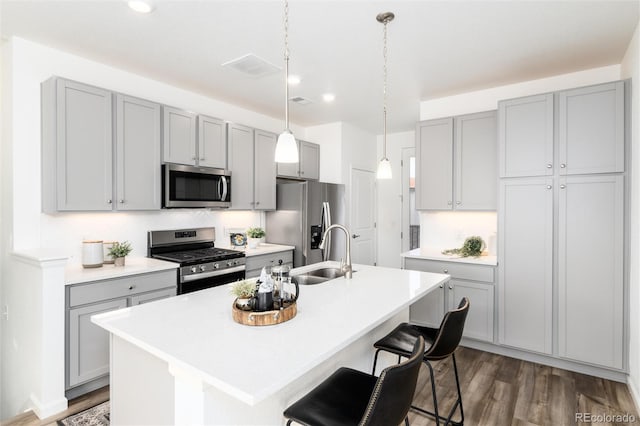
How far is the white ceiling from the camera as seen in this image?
2.27m

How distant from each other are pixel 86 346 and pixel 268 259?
1.95 metres

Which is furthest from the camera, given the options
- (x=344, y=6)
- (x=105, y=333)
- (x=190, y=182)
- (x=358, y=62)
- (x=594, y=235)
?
(x=190, y=182)

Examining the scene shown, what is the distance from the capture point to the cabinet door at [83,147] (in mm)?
2641

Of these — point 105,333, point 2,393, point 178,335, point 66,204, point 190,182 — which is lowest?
point 2,393

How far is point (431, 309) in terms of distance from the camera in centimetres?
→ 369

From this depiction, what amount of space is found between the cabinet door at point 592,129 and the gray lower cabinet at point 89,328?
377 centimetres

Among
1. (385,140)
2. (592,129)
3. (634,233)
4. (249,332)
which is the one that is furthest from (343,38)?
(634,233)

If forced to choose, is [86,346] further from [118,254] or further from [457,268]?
[457,268]

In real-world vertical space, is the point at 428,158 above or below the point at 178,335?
above

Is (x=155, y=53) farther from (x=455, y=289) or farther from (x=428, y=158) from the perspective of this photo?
(x=455, y=289)

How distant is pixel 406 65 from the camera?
10.4 feet

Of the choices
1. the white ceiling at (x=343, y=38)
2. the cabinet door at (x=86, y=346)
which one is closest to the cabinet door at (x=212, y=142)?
the white ceiling at (x=343, y=38)

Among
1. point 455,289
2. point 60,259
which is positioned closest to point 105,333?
point 60,259

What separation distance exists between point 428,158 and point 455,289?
1.48 meters
